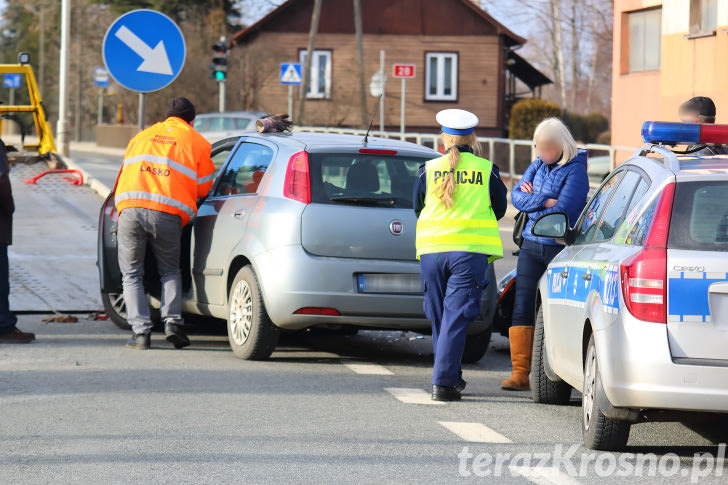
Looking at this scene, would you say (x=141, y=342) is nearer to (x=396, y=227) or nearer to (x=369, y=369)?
(x=369, y=369)

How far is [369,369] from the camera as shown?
902 centimetres

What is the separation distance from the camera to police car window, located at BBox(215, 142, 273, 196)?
9516 mm

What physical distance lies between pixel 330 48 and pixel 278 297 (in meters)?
46.3

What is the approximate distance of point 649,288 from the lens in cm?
590

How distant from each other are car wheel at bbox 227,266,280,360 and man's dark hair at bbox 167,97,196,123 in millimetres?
1485

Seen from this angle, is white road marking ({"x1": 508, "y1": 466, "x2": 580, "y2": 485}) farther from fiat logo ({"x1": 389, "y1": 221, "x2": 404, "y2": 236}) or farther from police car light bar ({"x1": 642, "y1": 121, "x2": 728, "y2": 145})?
fiat logo ({"x1": 389, "y1": 221, "x2": 404, "y2": 236})

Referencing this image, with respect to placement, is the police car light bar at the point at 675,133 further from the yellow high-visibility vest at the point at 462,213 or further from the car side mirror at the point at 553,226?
the yellow high-visibility vest at the point at 462,213

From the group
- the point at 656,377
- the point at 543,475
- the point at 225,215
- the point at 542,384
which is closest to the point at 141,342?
the point at 225,215

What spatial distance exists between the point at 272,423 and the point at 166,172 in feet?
11.0

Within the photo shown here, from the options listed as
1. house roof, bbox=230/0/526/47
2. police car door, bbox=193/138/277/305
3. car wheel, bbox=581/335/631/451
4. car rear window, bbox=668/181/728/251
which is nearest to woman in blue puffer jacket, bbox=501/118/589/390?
car wheel, bbox=581/335/631/451

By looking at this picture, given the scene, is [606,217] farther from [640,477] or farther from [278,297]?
[278,297]

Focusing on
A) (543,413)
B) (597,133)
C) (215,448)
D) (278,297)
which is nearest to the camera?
(215,448)

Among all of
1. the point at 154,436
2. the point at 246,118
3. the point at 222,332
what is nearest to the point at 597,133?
the point at 246,118

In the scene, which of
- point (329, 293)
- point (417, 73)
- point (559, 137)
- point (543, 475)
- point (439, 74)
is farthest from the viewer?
point (439, 74)
